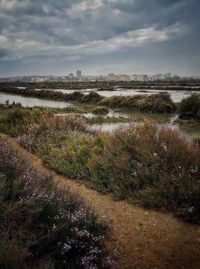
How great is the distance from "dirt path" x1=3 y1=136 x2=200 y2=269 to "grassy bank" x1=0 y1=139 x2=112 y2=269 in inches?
13.3

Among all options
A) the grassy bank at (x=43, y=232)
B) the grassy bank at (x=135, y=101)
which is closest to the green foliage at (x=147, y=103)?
the grassy bank at (x=135, y=101)

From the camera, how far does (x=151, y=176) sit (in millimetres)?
6223

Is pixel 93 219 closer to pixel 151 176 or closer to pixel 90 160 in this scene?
pixel 151 176

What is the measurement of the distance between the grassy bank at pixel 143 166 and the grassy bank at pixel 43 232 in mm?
1519

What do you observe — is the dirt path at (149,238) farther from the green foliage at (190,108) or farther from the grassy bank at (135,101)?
the grassy bank at (135,101)

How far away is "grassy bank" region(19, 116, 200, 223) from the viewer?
5594 mm

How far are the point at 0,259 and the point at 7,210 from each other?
0.91 metres

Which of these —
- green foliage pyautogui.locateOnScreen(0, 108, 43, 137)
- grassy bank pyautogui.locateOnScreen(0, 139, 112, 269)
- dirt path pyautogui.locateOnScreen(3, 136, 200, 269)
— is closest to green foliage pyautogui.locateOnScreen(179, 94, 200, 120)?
green foliage pyautogui.locateOnScreen(0, 108, 43, 137)

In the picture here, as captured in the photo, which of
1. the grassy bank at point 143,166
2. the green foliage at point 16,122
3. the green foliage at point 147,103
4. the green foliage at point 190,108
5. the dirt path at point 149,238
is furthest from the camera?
the green foliage at point 147,103

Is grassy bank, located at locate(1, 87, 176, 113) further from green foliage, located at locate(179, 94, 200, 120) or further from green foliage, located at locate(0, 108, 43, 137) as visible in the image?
green foliage, located at locate(0, 108, 43, 137)

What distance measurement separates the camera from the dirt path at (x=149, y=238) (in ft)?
13.3

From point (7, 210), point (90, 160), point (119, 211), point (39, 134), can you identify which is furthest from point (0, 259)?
point (39, 134)

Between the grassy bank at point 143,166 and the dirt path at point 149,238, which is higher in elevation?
the grassy bank at point 143,166

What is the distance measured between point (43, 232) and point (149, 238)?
1638 mm
